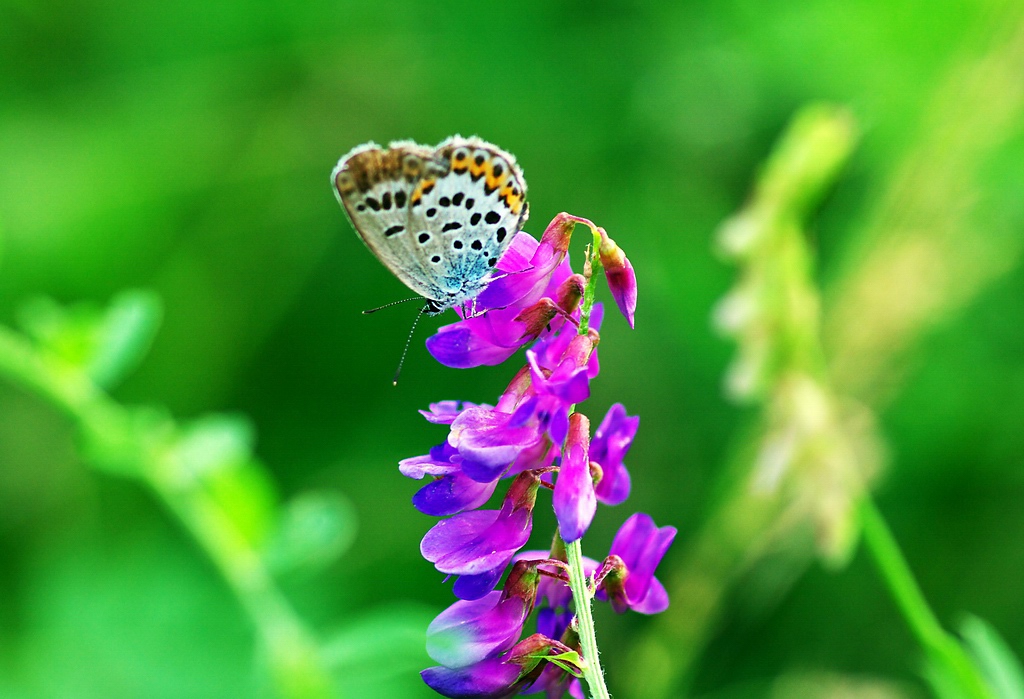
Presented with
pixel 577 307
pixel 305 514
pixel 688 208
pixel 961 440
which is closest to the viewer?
pixel 577 307

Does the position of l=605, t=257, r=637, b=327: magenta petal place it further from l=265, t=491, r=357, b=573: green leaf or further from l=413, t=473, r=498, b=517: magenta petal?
l=265, t=491, r=357, b=573: green leaf

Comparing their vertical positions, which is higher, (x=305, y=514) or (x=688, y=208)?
(x=688, y=208)

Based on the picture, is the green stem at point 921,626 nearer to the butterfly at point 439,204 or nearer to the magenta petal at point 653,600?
the magenta petal at point 653,600

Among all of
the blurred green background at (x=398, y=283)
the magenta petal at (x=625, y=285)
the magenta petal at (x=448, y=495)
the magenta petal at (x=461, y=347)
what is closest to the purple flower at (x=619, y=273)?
the magenta petal at (x=625, y=285)

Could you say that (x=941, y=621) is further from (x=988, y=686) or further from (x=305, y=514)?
(x=305, y=514)

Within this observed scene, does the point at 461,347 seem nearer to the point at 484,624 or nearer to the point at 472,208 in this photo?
the point at 472,208

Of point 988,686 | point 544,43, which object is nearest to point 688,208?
point 544,43

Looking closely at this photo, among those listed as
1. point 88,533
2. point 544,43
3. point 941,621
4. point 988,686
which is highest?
point 544,43
